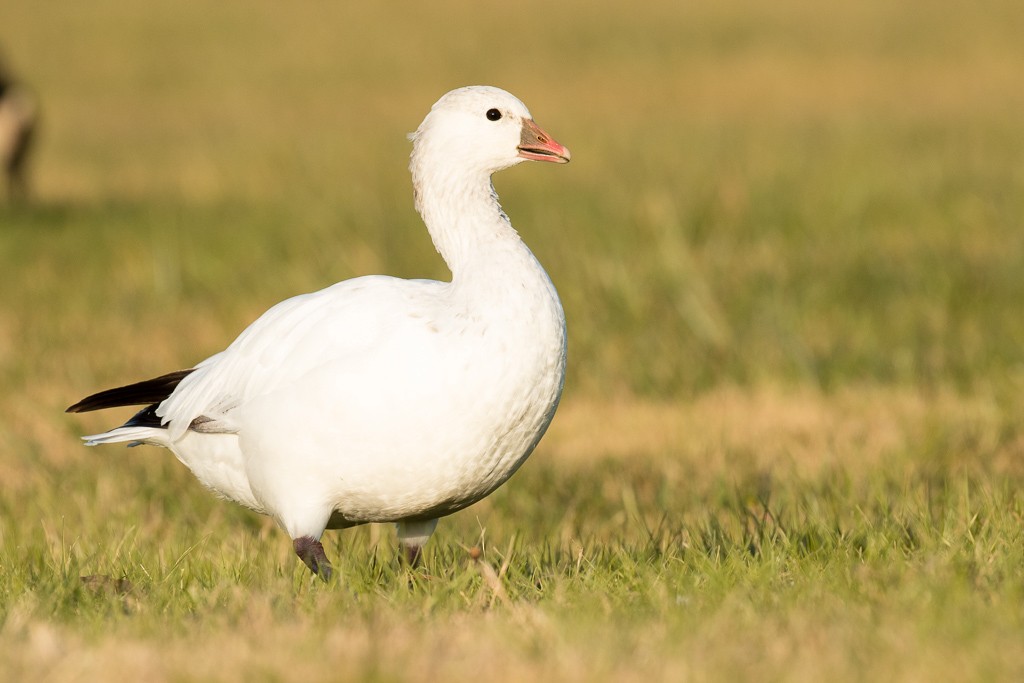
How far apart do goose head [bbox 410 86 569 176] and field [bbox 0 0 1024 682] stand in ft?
3.80

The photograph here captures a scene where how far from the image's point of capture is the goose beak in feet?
13.5

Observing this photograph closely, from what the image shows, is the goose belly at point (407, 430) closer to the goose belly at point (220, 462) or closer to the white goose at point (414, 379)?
the white goose at point (414, 379)

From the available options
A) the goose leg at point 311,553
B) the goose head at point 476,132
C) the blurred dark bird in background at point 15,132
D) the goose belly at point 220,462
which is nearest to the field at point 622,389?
the goose leg at point 311,553

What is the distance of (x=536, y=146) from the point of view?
13.5ft

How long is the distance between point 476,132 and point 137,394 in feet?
5.10

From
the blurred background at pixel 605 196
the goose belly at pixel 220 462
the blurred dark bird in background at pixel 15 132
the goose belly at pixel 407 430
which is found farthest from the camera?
the blurred dark bird in background at pixel 15 132

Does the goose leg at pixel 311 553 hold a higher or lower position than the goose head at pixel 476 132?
lower

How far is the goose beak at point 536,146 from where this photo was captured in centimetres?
411

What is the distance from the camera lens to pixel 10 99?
45.1ft

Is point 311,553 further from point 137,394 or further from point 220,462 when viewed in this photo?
point 137,394

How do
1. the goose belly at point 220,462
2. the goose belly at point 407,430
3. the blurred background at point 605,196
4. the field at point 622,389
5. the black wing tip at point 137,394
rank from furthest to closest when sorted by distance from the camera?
the blurred background at point 605,196 < the black wing tip at point 137,394 < the goose belly at point 220,462 < the goose belly at point 407,430 < the field at point 622,389

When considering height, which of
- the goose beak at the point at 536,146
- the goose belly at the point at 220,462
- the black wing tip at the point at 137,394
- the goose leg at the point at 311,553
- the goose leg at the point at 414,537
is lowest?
the goose leg at the point at 414,537

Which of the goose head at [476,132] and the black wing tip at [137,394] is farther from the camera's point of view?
the black wing tip at [137,394]

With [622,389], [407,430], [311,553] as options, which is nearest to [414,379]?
[407,430]
